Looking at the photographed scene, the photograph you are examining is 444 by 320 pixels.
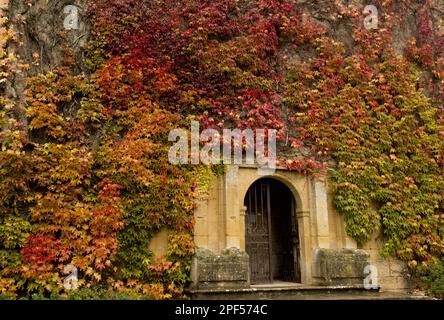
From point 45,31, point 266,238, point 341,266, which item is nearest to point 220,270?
point 266,238

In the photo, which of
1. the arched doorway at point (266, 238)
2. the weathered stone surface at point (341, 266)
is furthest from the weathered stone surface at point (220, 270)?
the weathered stone surface at point (341, 266)

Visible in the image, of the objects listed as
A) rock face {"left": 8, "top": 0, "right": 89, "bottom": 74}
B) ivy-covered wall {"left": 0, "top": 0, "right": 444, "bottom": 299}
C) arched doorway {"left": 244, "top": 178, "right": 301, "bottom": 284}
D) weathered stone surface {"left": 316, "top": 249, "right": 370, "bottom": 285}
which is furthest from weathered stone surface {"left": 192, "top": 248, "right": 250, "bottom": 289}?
rock face {"left": 8, "top": 0, "right": 89, "bottom": 74}

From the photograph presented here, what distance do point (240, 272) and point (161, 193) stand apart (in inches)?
76.6

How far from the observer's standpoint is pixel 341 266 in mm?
8078

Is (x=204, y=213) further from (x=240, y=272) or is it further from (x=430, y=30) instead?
(x=430, y=30)

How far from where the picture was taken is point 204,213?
789 cm

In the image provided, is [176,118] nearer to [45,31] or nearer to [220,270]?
[220,270]

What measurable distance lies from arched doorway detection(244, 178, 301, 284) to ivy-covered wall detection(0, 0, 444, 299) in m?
0.89

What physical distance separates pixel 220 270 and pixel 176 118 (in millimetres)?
2911

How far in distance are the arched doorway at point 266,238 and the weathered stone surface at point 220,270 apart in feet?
3.97

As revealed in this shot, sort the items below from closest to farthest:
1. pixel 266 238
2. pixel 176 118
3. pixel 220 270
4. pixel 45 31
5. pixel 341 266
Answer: pixel 220 270 → pixel 341 266 → pixel 176 118 → pixel 45 31 → pixel 266 238

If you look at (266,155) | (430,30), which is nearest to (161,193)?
(266,155)

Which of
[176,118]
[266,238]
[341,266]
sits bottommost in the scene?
[341,266]

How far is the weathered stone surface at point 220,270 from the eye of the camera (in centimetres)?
733
